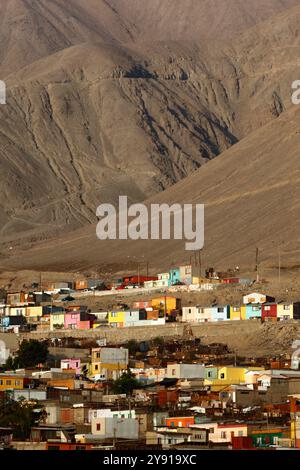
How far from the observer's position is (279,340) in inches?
2803

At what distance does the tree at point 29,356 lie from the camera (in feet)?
218

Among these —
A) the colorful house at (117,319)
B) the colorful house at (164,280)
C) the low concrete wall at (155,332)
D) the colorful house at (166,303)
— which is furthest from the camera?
the colorful house at (164,280)

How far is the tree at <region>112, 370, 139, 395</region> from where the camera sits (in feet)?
177

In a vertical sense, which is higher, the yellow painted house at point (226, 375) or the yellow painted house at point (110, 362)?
the yellow painted house at point (110, 362)

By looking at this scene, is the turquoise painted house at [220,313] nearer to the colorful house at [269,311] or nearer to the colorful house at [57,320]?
the colorful house at [269,311]

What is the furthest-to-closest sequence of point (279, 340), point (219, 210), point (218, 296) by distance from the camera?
point (219, 210) → point (218, 296) → point (279, 340)

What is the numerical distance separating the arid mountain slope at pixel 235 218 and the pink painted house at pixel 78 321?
78.1ft

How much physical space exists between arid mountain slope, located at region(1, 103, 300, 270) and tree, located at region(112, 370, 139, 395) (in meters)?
47.6

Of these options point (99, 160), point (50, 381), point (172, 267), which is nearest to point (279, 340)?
point (50, 381)

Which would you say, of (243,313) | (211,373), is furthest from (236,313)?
(211,373)

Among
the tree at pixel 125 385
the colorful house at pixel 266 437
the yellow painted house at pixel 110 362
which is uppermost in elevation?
the yellow painted house at pixel 110 362

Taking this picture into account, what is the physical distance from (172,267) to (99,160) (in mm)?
77861

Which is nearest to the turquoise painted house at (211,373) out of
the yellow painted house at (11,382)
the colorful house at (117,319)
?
the yellow painted house at (11,382)
